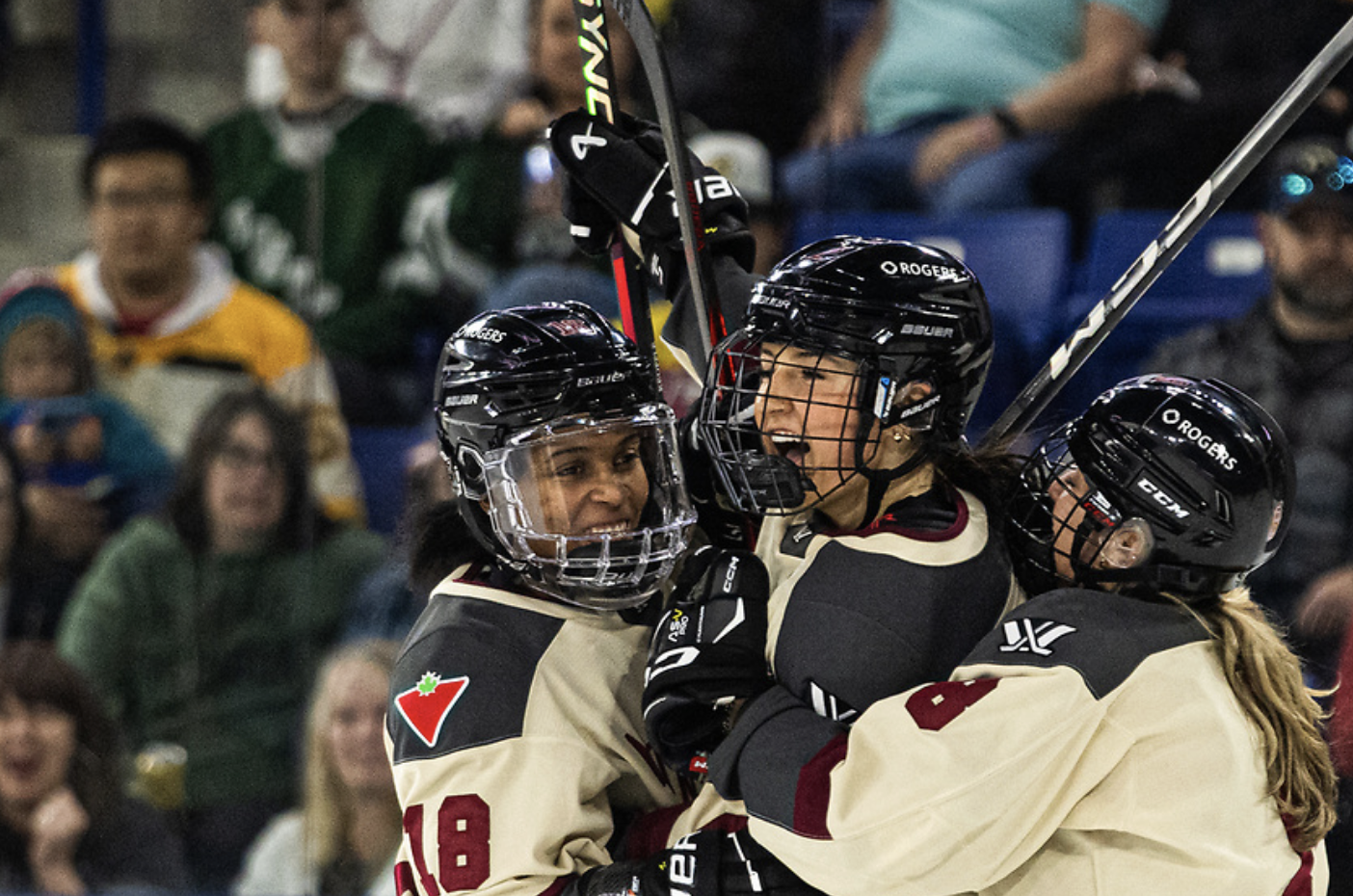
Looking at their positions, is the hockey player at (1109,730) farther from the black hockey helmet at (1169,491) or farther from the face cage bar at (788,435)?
the face cage bar at (788,435)

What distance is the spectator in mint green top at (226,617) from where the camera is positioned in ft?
11.7

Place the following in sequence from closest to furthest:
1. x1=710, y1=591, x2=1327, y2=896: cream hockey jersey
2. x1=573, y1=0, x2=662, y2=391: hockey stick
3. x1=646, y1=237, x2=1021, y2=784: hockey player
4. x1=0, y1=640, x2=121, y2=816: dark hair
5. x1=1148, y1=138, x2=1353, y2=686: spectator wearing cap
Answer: x1=710, y1=591, x2=1327, y2=896: cream hockey jersey → x1=646, y1=237, x2=1021, y2=784: hockey player → x1=573, y1=0, x2=662, y2=391: hockey stick → x1=1148, y1=138, x2=1353, y2=686: spectator wearing cap → x1=0, y1=640, x2=121, y2=816: dark hair

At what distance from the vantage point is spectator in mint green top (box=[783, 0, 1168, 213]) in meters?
2.99

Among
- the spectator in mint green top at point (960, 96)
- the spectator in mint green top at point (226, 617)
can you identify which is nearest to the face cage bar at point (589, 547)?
the spectator in mint green top at point (960, 96)

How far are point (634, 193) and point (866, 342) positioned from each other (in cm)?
59

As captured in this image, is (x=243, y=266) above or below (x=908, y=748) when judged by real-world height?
below

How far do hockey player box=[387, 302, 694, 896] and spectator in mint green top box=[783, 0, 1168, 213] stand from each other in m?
1.54

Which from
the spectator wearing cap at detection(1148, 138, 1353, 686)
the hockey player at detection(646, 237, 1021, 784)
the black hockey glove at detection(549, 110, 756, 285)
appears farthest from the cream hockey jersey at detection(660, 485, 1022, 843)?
the spectator wearing cap at detection(1148, 138, 1353, 686)

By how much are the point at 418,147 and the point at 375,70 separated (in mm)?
214

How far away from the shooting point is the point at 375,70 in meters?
3.56

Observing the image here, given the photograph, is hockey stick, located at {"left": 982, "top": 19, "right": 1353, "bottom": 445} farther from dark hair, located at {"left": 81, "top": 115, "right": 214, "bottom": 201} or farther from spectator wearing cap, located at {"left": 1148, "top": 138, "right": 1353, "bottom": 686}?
dark hair, located at {"left": 81, "top": 115, "right": 214, "bottom": 201}

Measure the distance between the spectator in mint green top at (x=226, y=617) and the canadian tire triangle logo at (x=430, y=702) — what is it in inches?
79.0

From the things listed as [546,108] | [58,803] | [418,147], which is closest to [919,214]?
[546,108]

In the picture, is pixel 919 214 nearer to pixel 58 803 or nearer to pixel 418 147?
pixel 418 147
